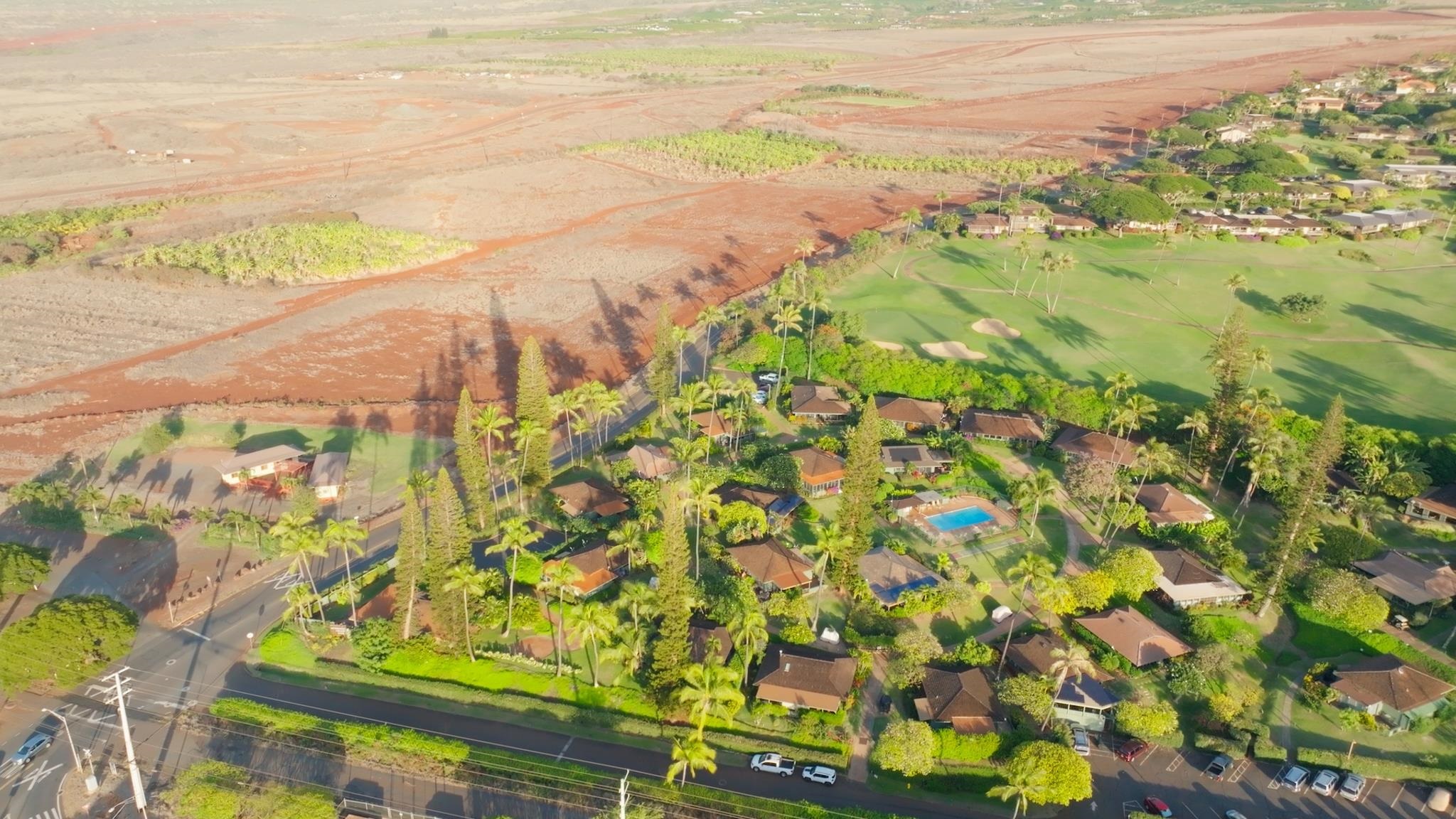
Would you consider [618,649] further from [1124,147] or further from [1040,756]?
[1124,147]

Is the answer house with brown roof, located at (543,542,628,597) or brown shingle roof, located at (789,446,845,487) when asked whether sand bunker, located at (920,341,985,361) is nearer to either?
brown shingle roof, located at (789,446,845,487)

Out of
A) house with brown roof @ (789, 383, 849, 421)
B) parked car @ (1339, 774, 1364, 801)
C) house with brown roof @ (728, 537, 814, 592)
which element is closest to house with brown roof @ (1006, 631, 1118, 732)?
parked car @ (1339, 774, 1364, 801)

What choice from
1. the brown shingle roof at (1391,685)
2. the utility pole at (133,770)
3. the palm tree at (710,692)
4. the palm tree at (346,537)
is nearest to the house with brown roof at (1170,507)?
the brown shingle roof at (1391,685)

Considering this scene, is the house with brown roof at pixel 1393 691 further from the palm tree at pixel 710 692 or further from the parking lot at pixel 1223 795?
the palm tree at pixel 710 692

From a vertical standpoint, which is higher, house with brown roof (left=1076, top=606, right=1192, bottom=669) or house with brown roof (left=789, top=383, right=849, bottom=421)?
house with brown roof (left=789, top=383, right=849, bottom=421)

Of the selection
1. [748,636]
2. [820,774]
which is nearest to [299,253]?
[748,636]

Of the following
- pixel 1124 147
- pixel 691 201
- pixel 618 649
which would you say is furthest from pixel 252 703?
pixel 1124 147

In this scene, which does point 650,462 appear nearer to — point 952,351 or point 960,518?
point 960,518
